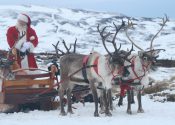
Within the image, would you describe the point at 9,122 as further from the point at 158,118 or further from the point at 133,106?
the point at 133,106

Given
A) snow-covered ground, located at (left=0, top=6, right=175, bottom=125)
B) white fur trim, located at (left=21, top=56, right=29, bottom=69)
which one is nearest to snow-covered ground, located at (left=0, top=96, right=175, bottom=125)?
snow-covered ground, located at (left=0, top=6, right=175, bottom=125)

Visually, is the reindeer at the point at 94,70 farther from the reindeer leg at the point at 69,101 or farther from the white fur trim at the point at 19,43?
the white fur trim at the point at 19,43

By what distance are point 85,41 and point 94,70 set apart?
76137 mm

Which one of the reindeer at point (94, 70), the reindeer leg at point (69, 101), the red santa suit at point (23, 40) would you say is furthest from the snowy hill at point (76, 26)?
the reindeer at point (94, 70)

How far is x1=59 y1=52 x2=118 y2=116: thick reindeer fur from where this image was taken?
11.3 meters

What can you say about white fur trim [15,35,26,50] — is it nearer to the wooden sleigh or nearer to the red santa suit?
the red santa suit

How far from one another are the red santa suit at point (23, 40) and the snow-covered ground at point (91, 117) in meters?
1.39

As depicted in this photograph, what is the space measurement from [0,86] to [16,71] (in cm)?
52

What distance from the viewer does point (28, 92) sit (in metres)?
12.4

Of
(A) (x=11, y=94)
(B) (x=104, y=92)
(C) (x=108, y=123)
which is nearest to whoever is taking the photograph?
(C) (x=108, y=123)

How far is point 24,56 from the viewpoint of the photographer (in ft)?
42.3

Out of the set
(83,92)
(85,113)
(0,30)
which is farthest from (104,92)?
(0,30)

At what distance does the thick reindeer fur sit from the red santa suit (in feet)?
3.76

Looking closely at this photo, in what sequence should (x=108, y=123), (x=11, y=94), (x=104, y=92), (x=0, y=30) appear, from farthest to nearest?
(x=0, y=30) → (x=11, y=94) → (x=104, y=92) → (x=108, y=123)
